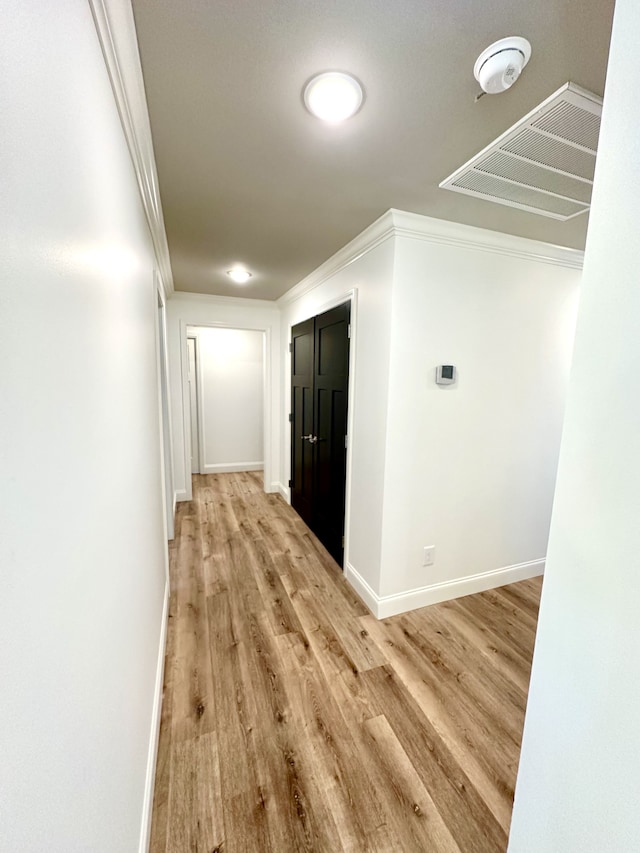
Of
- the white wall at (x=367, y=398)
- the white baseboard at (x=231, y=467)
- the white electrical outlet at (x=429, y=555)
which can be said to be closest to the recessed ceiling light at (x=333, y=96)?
the white wall at (x=367, y=398)

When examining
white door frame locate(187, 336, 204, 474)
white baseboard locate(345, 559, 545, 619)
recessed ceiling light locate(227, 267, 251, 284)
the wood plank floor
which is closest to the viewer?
the wood plank floor

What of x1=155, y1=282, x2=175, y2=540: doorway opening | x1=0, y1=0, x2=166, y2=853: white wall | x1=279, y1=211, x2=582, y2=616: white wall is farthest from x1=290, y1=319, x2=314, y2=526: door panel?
x1=0, y1=0, x2=166, y2=853: white wall

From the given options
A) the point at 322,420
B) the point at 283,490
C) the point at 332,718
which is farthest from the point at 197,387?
the point at 332,718

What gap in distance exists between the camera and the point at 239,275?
Result: 3.01m

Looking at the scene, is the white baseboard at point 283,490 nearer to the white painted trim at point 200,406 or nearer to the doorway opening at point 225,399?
the doorway opening at point 225,399

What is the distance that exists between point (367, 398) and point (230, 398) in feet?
11.2

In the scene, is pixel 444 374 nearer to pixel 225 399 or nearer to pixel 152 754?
pixel 152 754

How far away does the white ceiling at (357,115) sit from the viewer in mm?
862

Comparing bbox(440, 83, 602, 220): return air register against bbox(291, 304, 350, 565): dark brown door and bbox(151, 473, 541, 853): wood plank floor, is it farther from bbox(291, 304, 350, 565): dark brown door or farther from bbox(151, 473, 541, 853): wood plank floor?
bbox(151, 473, 541, 853): wood plank floor

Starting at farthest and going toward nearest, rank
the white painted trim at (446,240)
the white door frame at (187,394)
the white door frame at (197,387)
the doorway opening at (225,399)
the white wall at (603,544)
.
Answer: the doorway opening at (225,399) → the white door frame at (197,387) → the white door frame at (187,394) → the white painted trim at (446,240) → the white wall at (603,544)

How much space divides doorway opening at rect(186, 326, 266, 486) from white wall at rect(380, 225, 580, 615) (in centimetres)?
322

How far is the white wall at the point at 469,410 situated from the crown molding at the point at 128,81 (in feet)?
4.11

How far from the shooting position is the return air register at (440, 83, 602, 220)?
1.14 meters

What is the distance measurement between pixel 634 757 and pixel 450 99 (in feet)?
5.58
